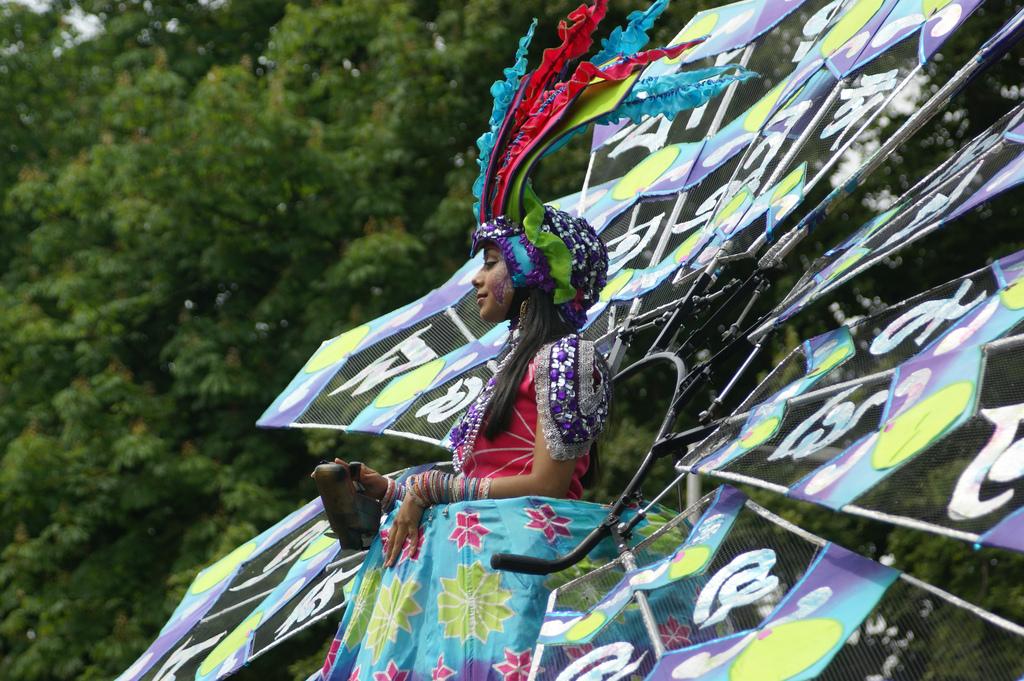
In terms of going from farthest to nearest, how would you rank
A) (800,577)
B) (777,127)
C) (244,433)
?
(244,433) < (777,127) < (800,577)

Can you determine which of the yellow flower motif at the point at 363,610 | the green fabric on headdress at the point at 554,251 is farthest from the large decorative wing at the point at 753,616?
the green fabric on headdress at the point at 554,251

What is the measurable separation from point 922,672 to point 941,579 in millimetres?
6807

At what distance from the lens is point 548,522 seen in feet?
14.1

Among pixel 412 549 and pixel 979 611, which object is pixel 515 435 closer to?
pixel 412 549

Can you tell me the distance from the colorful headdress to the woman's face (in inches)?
2.0

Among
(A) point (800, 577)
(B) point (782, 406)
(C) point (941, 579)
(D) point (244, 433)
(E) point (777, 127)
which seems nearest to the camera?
(A) point (800, 577)

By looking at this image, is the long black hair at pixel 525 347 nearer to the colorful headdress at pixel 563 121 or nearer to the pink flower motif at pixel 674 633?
the colorful headdress at pixel 563 121

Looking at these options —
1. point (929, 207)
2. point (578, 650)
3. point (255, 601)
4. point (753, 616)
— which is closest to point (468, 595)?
point (578, 650)

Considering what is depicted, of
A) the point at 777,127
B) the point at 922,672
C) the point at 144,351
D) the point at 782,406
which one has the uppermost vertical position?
the point at 144,351

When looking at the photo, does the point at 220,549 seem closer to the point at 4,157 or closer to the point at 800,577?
the point at 4,157

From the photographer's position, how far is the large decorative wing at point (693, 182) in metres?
5.04

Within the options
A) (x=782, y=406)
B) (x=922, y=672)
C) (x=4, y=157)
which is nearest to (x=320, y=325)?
(x=4, y=157)

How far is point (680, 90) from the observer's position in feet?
15.0

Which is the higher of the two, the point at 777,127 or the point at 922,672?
the point at 777,127
